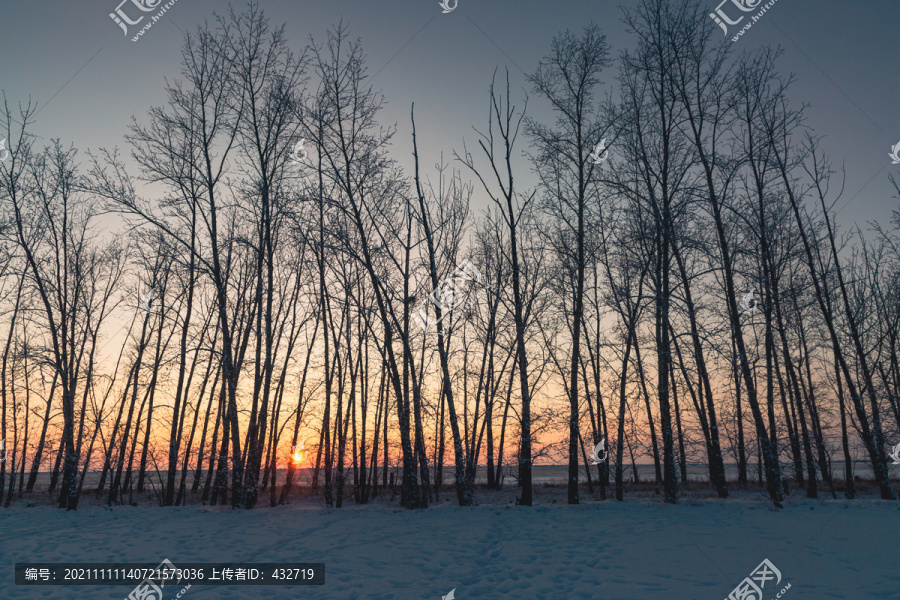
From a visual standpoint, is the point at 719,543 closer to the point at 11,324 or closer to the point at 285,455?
the point at 285,455

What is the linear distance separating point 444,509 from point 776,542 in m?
8.11

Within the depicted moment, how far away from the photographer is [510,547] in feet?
29.6

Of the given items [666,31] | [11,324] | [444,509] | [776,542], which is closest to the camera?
[776,542]

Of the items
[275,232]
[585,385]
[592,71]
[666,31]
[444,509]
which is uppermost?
[666,31]

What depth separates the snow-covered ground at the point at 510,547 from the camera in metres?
6.75

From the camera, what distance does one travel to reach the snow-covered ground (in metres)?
6.75

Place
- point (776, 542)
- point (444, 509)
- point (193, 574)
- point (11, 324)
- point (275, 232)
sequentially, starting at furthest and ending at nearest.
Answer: point (11, 324) → point (275, 232) → point (444, 509) → point (776, 542) → point (193, 574)

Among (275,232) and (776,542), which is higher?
(275,232)

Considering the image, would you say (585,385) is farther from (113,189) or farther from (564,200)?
(113,189)

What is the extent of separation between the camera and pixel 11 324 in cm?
2078

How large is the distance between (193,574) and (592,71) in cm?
1696

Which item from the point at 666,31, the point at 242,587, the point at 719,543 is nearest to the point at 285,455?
the point at 242,587

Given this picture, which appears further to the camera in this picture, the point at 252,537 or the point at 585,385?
the point at 585,385

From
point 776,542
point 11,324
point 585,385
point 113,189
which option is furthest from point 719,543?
point 11,324
